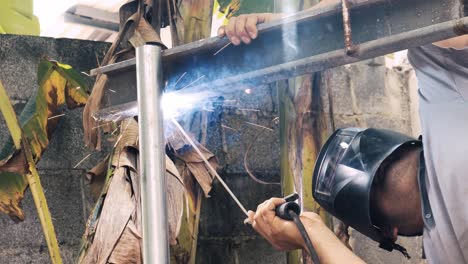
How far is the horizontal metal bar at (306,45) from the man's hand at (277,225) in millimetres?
397

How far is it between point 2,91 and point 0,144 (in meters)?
0.33

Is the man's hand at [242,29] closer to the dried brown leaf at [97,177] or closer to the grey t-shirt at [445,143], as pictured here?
the grey t-shirt at [445,143]

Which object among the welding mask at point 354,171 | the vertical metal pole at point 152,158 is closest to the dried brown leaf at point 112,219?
the welding mask at point 354,171

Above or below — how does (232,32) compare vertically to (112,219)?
above

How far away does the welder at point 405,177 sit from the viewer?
5.62 feet

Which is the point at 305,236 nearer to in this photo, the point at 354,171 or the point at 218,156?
the point at 354,171

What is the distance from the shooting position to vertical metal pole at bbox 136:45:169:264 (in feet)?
5.11

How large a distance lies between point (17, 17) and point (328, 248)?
2.23 meters

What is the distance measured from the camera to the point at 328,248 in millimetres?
1896

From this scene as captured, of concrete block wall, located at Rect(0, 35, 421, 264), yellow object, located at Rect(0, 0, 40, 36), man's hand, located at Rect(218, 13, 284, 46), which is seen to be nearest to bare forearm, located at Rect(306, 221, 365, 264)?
man's hand, located at Rect(218, 13, 284, 46)

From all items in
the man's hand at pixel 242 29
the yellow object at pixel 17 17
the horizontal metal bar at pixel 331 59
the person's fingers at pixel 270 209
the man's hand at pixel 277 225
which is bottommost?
the man's hand at pixel 277 225

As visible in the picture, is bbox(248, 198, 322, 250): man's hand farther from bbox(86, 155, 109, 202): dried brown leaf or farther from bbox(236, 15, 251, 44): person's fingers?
bbox(86, 155, 109, 202): dried brown leaf

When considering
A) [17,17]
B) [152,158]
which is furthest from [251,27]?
[17,17]

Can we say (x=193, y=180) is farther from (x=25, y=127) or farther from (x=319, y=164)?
(x=319, y=164)
